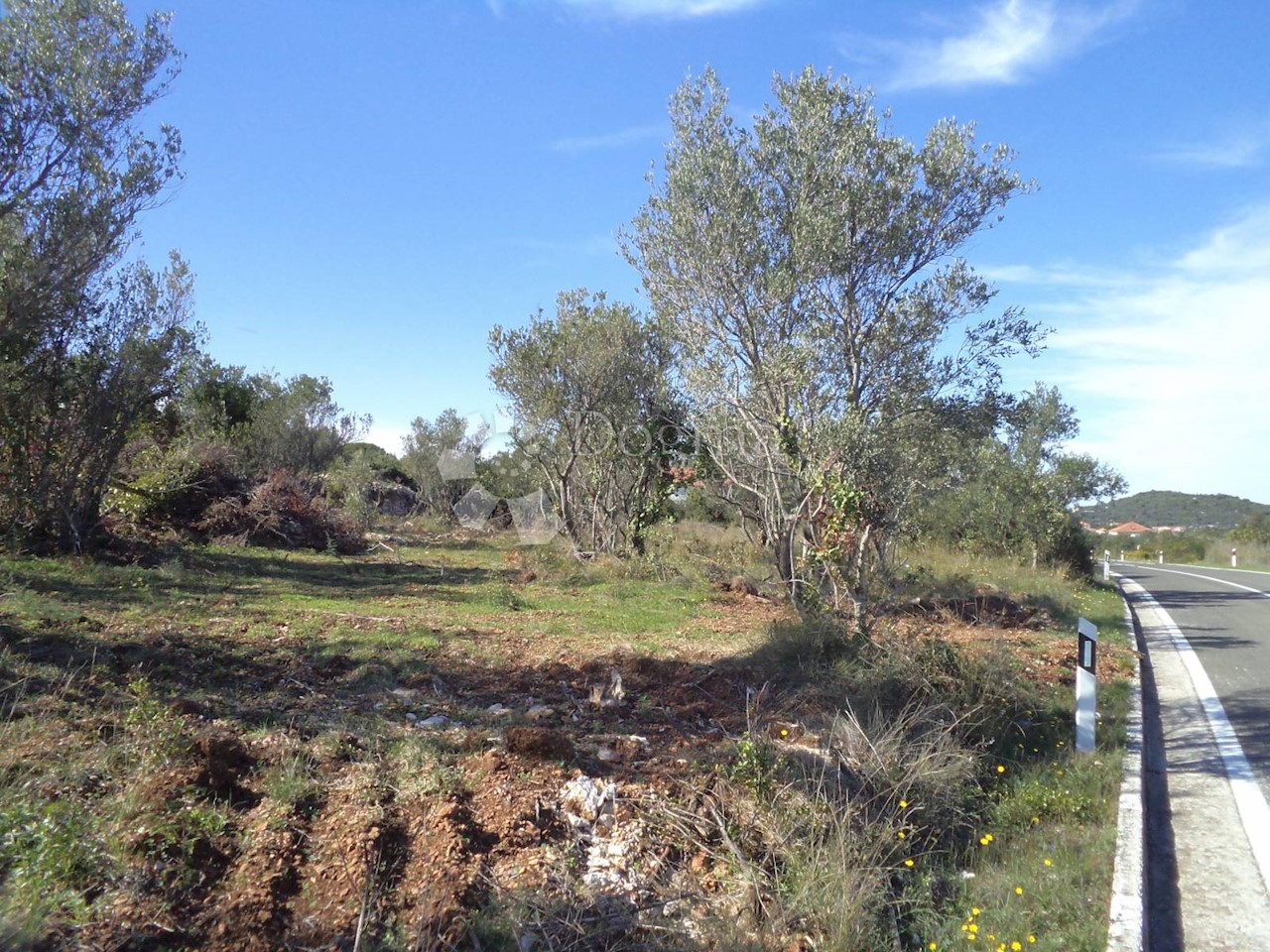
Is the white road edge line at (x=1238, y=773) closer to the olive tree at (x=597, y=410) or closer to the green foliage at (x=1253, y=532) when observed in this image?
the olive tree at (x=597, y=410)

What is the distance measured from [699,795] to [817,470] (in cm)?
487

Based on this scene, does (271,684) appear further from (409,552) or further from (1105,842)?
(409,552)

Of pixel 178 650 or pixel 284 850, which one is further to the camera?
pixel 178 650

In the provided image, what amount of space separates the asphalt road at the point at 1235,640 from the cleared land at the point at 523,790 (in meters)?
1.12

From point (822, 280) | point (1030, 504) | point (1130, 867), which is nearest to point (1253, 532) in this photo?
point (1030, 504)

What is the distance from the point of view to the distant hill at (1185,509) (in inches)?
3330

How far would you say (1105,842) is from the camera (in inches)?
203

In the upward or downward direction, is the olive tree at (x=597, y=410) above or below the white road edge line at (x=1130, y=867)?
above

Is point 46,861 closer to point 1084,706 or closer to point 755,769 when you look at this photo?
point 755,769

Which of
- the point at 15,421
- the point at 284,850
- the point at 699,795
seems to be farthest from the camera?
the point at 15,421

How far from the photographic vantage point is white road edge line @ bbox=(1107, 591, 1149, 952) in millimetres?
4047

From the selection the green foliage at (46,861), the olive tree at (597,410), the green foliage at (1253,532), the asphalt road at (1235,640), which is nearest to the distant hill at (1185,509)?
the green foliage at (1253,532)

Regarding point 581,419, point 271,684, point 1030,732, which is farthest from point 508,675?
point 581,419

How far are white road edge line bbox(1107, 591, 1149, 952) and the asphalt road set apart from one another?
2.77 ft
